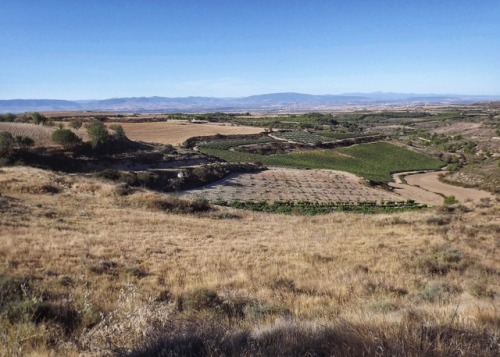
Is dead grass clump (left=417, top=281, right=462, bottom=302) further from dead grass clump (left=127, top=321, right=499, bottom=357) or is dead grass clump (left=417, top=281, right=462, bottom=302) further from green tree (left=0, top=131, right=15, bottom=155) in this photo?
green tree (left=0, top=131, right=15, bottom=155)

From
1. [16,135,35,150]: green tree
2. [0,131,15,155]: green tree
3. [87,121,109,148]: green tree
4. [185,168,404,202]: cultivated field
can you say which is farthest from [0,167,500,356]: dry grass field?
[87,121,109,148]: green tree

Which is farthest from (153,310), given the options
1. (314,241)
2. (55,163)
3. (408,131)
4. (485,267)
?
(408,131)

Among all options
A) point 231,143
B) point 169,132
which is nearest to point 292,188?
point 231,143

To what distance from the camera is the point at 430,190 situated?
6456 cm

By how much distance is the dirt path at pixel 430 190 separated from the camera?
186 ft

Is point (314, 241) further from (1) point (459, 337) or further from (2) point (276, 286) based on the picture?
(1) point (459, 337)

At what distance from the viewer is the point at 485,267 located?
1145cm

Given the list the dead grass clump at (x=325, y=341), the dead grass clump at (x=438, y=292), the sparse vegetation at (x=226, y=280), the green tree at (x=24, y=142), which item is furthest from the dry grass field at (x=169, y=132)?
the dead grass clump at (x=325, y=341)

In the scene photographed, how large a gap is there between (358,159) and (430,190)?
2618cm

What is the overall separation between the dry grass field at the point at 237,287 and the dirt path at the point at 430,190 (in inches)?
1491

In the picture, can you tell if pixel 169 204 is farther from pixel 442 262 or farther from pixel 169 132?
pixel 169 132

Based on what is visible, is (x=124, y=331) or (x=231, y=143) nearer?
(x=124, y=331)

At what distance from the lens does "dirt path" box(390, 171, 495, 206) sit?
5669cm

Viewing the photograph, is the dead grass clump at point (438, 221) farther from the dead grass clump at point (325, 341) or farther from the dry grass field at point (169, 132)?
the dry grass field at point (169, 132)
